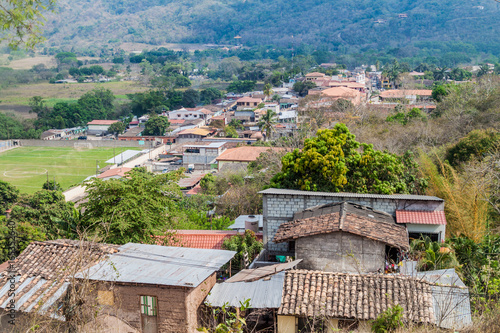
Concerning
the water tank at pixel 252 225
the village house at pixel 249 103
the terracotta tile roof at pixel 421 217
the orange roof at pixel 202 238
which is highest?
the village house at pixel 249 103

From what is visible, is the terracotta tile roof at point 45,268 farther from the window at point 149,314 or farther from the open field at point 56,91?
the open field at point 56,91

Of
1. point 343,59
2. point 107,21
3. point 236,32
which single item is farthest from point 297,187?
point 107,21

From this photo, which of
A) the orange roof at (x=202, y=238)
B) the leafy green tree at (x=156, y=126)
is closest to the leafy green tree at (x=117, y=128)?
the leafy green tree at (x=156, y=126)

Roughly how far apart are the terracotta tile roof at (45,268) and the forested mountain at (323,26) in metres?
124

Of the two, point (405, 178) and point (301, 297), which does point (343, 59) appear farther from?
point (301, 297)

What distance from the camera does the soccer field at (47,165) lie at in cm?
4016

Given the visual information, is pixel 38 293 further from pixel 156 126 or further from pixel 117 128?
pixel 117 128

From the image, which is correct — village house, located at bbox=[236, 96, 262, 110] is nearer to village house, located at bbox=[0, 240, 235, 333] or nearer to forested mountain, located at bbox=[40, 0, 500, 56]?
village house, located at bbox=[0, 240, 235, 333]

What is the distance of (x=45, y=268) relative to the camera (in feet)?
26.1

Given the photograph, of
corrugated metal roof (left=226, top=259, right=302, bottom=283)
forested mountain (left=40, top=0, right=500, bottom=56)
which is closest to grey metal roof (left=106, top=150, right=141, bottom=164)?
Result: corrugated metal roof (left=226, top=259, right=302, bottom=283)

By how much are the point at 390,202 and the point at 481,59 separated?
109 metres

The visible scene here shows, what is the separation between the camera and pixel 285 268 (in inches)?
316

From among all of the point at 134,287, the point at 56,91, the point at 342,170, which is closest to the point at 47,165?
the point at 342,170

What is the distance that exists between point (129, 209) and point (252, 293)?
5239mm
